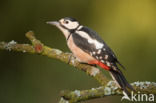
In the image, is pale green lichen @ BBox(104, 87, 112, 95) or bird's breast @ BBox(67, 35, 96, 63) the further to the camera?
bird's breast @ BBox(67, 35, 96, 63)

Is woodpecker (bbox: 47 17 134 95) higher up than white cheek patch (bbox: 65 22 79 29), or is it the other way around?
white cheek patch (bbox: 65 22 79 29)

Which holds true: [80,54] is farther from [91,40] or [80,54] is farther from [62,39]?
[62,39]

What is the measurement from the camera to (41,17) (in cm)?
462

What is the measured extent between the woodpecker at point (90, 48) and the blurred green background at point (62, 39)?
1.39 m

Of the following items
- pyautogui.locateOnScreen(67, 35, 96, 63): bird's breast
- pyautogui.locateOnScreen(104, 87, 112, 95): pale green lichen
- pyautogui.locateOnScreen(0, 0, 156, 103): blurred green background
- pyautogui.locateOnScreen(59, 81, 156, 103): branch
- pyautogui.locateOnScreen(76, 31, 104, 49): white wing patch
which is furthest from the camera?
pyautogui.locateOnScreen(0, 0, 156, 103): blurred green background

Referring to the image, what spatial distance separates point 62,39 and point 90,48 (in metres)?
1.98

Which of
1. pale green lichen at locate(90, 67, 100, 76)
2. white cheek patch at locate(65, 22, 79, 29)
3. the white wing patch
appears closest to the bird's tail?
pale green lichen at locate(90, 67, 100, 76)

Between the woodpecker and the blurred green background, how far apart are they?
1.39 m

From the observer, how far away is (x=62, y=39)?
4676 millimetres

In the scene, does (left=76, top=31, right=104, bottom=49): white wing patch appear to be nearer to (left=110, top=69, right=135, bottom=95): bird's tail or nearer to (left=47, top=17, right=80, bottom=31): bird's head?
(left=47, top=17, right=80, bottom=31): bird's head

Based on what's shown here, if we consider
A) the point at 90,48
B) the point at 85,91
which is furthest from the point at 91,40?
the point at 85,91

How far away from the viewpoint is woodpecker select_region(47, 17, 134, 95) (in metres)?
2.50

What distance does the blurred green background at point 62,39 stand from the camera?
434cm

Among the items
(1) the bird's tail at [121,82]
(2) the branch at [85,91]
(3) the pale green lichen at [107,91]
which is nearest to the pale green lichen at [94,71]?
(2) the branch at [85,91]
